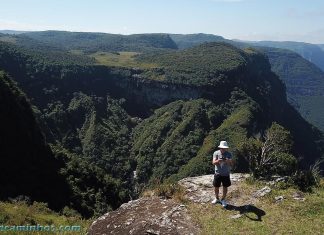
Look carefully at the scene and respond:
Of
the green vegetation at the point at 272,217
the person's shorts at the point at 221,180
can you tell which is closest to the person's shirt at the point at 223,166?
the person's shorts at the point at 221,180

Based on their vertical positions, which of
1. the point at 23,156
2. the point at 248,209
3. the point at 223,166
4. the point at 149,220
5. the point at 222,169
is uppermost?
the point at 223,166

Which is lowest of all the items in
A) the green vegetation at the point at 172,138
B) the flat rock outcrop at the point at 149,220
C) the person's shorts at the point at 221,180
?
the green vegetation at the point at 172,138

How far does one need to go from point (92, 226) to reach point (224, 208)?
16.8ft

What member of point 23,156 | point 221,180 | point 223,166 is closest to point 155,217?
point 221,180

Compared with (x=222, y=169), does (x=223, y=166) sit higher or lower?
higher

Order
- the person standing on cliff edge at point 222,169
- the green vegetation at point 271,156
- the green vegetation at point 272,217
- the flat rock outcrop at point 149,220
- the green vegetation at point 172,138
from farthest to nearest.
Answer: the green vegetation at point 172,138 < the green vegetation at point 271,156 < the person standing on cliff edge at point 222,169 < the flat rock outcrop at point 149,220 < the green vegetation at point 272,217

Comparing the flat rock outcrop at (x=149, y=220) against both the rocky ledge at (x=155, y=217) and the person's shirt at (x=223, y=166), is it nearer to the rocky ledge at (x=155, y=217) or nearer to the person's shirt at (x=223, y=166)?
the rocky ledge at (x=155, y=217)

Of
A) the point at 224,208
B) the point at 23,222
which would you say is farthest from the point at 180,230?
the point at 23,222

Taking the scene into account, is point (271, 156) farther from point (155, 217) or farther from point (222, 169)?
point (155, 217)

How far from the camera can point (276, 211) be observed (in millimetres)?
17312

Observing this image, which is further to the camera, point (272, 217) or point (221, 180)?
point (221, 180)

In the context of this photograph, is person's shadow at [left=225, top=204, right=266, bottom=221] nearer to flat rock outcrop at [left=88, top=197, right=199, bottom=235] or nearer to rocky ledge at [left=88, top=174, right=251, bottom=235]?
rocky ledge at [left=88, top=174, right=251, bottom=235]

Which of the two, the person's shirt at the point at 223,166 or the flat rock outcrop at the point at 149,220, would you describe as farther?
the person's shirt at the point at 223,166

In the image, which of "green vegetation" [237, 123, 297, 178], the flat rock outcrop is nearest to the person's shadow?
the flat rock outcrop
